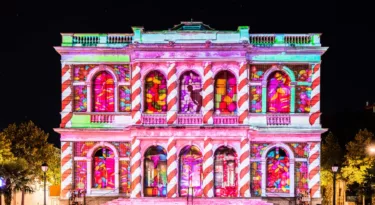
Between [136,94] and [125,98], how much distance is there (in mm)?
1116

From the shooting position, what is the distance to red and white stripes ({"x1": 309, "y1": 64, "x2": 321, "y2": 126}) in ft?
132

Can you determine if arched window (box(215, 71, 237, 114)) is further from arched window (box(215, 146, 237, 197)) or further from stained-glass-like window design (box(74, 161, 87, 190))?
stained-glass-like window design (box(74, 161, 87, 190))

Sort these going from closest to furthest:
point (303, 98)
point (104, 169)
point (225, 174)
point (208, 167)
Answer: point (208, 167), point (225, 174), point (303, 98), point (104, 169)

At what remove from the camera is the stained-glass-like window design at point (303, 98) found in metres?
40.2

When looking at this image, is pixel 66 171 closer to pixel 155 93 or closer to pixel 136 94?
pixel 136 94

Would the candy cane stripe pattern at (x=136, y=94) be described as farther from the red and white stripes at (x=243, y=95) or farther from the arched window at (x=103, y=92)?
the red and white stripes at (x=243, y=95)

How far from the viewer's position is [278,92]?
40.4 meters

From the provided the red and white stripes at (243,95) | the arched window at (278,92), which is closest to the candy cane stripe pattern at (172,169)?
the red and white stripes at (243,95)

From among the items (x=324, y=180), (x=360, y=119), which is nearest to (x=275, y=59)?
(x=324, y=180)

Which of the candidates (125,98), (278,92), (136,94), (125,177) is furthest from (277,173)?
(125,98)

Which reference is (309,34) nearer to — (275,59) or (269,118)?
(275,59)

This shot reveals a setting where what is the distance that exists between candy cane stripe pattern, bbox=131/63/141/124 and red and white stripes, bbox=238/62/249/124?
5.65 meters

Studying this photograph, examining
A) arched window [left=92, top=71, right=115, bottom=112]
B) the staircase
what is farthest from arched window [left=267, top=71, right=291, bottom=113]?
arched window [left=92, top=71, right=115, bottom=112]

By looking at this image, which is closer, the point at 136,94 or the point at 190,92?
the point at 136,94
